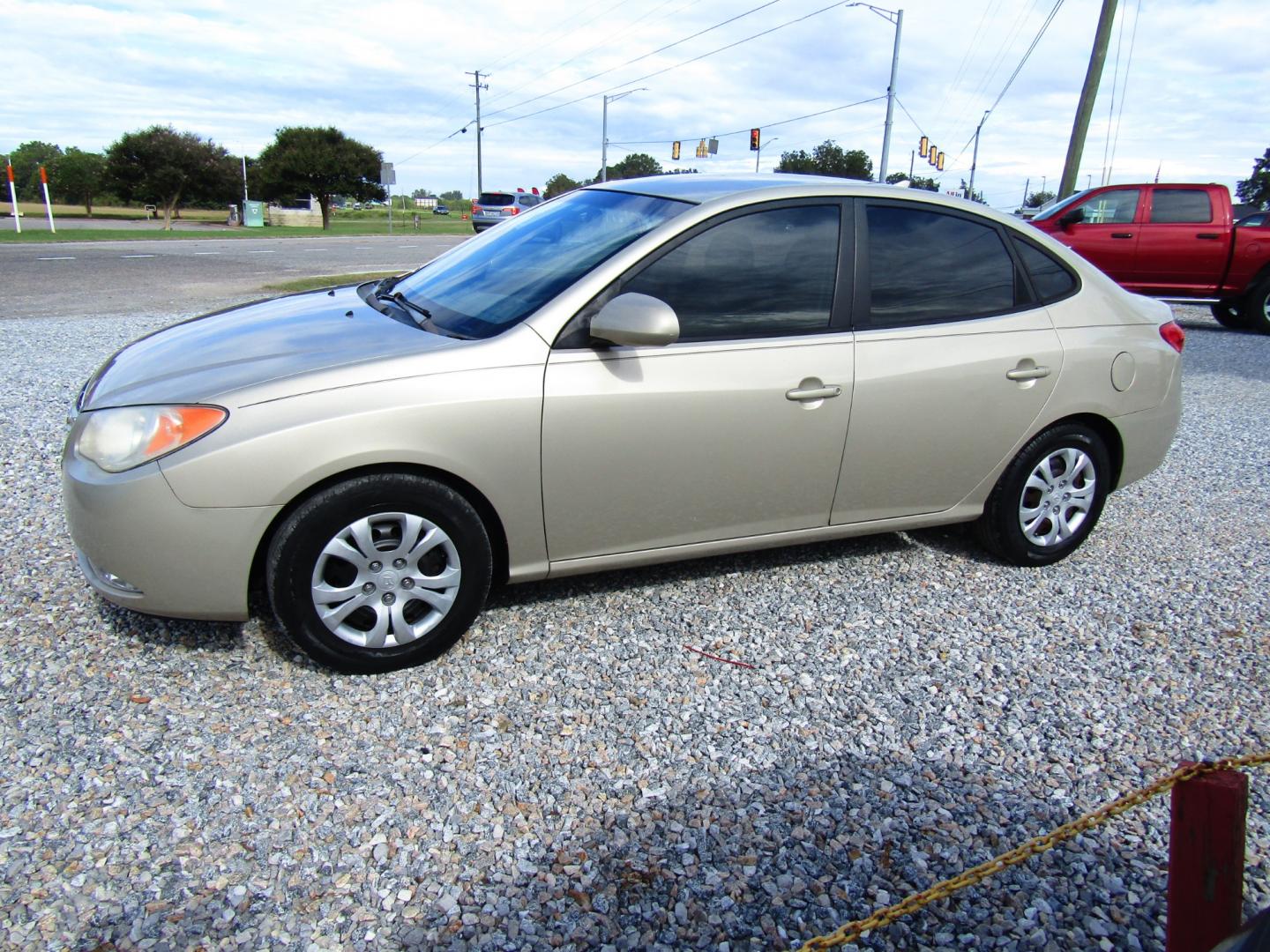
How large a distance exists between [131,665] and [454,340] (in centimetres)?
155

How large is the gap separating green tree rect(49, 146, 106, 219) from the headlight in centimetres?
5708

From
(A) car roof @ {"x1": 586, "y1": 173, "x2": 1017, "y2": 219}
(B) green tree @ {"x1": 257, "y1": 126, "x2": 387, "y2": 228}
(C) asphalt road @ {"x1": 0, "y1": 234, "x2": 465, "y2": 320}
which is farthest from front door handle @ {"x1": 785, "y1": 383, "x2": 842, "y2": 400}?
(B) green tree @ {"x1": 257, "y1": 126, "x2": 387, "y2": 228}

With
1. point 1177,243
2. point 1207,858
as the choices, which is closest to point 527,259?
point 1207,858

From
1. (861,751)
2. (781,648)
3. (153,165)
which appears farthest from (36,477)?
(153,165)

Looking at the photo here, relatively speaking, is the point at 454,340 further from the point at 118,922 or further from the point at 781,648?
the point at 118,922

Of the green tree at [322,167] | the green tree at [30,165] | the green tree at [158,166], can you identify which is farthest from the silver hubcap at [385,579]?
the green tree at [30,165]

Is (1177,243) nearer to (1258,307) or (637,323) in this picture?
(1258,307)

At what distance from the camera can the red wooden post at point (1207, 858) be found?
5.78 feet

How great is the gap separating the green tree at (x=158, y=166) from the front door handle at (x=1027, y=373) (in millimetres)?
48522

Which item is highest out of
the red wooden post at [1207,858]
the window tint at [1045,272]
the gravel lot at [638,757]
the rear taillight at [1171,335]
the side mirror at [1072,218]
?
the side mirror at [1072,218]

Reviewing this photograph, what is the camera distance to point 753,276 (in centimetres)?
357

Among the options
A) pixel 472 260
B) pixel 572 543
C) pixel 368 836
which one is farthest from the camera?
pixel 472 260

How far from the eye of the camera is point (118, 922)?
7.04 ft

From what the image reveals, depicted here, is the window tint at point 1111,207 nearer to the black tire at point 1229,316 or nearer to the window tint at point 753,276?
the black tire at point 1229,316
